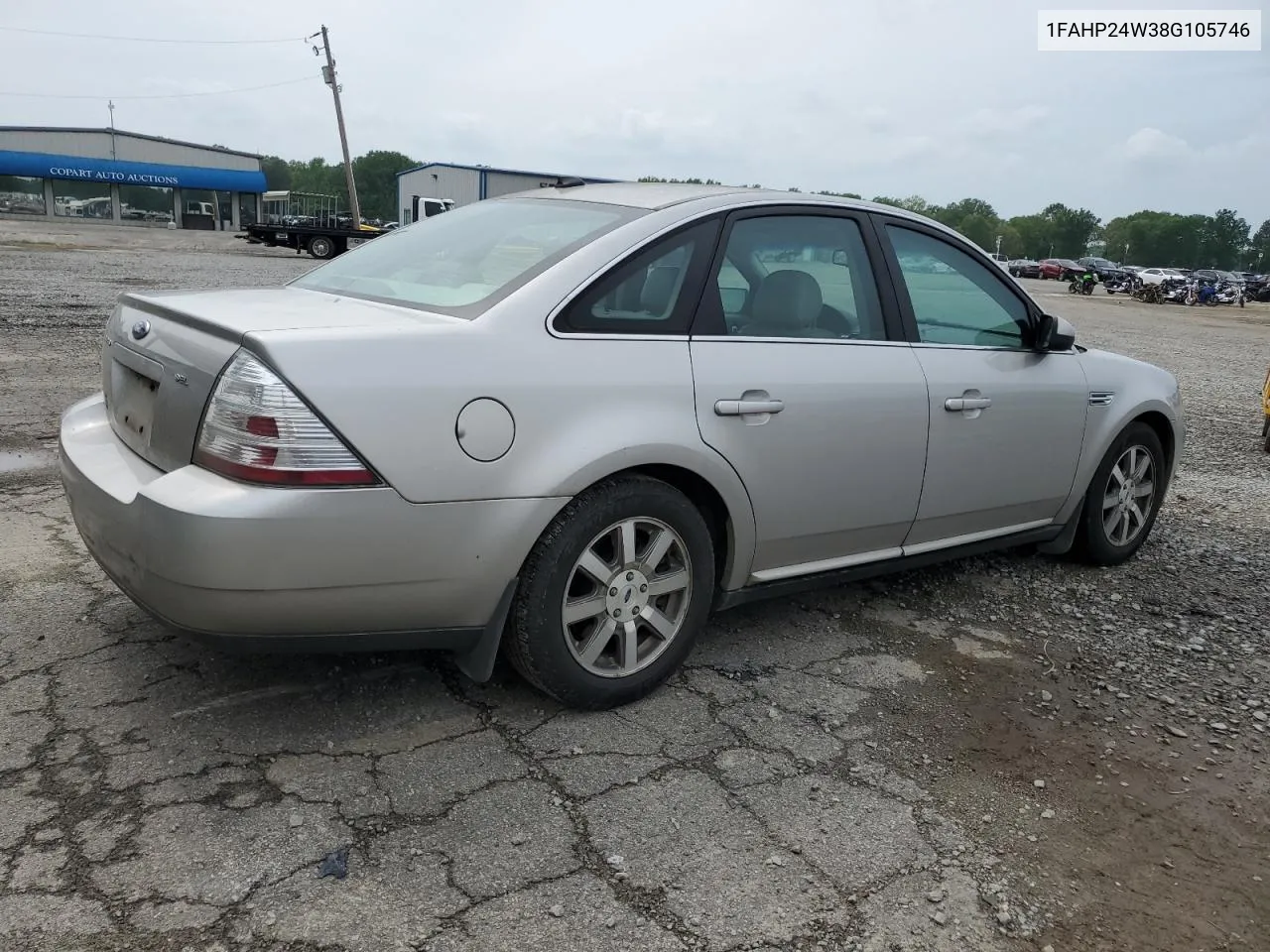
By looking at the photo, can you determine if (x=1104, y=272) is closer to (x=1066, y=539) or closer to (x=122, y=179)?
(x=1066, y=539)

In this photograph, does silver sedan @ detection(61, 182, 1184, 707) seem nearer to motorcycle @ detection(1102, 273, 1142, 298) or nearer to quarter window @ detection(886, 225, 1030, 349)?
quarter window @ detection(886, 225, 1030, 349)

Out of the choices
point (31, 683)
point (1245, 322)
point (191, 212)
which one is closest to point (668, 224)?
point (31, 683)

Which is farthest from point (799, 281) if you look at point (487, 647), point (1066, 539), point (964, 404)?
point (1066, 539)

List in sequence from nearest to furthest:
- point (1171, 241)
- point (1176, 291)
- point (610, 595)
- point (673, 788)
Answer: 1. point (673, 788)
2. point (610, 595)
3. point (1176, 291)
4. point (1171, 241)

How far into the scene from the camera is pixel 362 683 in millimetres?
3096

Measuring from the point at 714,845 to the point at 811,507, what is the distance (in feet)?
4.17

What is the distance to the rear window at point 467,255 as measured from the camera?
293 cm

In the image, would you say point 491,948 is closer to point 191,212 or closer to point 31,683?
point 31,683

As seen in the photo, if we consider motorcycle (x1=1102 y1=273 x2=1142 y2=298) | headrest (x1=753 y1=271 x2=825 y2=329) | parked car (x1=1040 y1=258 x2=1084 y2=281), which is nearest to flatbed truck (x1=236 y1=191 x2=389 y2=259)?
headrest (x1=753 y1=271 x2=825 y2=329)

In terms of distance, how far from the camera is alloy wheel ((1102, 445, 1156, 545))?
15.1 ft

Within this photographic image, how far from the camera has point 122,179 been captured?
187 ft

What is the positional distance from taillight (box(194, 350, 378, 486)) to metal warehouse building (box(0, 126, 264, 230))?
62227 millimetres

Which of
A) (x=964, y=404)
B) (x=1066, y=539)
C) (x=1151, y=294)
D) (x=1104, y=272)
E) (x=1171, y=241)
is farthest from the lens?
(x=1171, y=241)

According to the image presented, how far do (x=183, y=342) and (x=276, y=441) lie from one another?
0.54 meters
